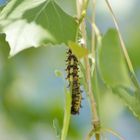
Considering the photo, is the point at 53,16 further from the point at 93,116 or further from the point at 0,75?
the point at 0,75

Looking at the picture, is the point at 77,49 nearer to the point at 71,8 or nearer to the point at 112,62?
the point at 112,62

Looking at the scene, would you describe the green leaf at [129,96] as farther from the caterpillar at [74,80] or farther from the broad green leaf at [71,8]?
the broad green leaf at [71,8]

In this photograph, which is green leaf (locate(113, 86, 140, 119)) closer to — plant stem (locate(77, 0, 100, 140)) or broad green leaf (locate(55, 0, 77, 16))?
plant stem (locate(77, 0, 100, 140))

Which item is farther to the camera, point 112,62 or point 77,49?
point 112,62

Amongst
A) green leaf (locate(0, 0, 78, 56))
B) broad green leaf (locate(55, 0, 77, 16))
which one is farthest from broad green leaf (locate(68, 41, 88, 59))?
broad green leaf (locate(55, 0, 77, 16))

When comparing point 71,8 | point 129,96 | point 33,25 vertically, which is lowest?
A: point 129,96

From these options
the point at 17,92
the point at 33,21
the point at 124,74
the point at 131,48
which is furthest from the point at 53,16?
the point at 17,92

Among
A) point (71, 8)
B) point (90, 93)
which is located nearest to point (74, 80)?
point (90, 93)

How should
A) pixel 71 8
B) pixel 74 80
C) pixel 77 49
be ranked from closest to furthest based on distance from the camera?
pixel 77 49
pixel 74 80
pixel 71 8
